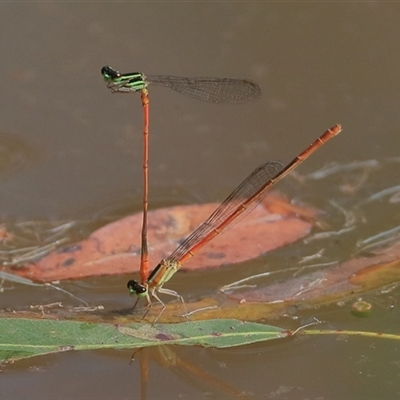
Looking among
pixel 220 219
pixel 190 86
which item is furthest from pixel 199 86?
pixel 220 219

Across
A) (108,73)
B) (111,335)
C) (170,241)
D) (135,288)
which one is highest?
(108,73)

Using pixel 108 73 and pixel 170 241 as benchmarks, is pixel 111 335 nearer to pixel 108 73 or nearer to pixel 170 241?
A: pixel 170 241

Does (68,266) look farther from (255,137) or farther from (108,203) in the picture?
(255,137)

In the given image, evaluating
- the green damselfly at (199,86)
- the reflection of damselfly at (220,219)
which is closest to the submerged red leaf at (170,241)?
the reflection of damselfly at (220,219)

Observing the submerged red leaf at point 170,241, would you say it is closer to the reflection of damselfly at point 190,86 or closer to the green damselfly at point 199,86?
the reflection of damselfly at point 190,86

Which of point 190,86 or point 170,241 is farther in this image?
point 190,86

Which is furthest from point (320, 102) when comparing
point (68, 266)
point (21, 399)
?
point (21, 399)
